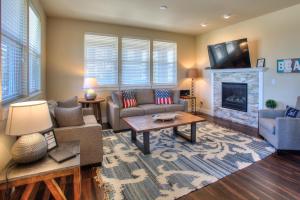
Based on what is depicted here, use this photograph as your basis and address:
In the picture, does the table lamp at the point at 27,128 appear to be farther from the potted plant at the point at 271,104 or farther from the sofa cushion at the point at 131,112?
the potted plant at the point at 271,104

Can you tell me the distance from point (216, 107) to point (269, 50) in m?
2.15

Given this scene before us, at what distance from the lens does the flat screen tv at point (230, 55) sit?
4586 mm

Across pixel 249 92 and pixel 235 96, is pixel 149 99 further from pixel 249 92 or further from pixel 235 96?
pixel 249 92

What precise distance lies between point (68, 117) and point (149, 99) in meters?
2.98

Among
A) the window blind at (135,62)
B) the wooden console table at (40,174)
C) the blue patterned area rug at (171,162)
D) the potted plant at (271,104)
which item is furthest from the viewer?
the window blind at (135,62)

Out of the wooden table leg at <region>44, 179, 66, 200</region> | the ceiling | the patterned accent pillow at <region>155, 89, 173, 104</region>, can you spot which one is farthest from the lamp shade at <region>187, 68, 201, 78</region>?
the wooden table leg at <region>44, 179, 66, 200</region>

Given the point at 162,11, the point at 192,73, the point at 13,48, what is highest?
the point at 162,11

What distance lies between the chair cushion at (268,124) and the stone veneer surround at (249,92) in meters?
1.04

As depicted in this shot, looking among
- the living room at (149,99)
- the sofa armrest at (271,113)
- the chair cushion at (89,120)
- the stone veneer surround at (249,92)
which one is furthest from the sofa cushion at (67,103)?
the stone veneer surround at (249,92)

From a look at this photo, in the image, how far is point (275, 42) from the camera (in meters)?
4.13

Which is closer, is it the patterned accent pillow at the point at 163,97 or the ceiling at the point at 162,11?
the ceiling at the point at 162,11

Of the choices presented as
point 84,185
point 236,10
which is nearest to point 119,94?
point 84,185

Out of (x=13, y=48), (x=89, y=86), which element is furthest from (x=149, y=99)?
(x=13, y=48)

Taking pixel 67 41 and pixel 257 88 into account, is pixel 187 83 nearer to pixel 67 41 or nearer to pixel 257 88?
pixel 257 88
